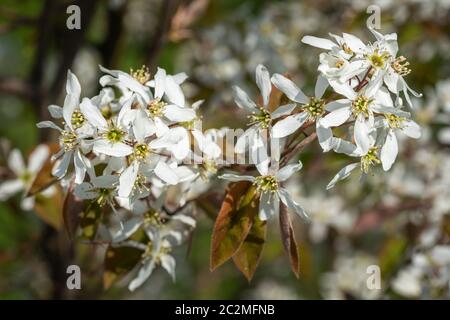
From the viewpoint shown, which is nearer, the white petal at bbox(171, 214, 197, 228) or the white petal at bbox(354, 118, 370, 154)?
the white petal at bbox(354, 118, 370, 154)

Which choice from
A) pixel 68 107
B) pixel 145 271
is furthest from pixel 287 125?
pixel 145 271

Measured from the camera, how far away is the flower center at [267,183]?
4.97 ft

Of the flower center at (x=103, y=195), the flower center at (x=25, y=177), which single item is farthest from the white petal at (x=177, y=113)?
the flower center at (x=25, y=177)

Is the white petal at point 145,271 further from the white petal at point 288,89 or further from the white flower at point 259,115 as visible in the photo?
the white petal at point 288,89

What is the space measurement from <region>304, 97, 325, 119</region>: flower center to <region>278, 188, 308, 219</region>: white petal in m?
0.18

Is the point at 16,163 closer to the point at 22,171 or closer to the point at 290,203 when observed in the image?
the point at 22,171

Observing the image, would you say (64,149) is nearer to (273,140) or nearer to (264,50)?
(273,140)

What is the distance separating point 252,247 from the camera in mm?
A: 1565

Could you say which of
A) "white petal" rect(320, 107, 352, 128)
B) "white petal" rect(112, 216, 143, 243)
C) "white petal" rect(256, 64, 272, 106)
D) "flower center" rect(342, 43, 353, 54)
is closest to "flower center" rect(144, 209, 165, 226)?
"white petal" rect(112, 216, 143, 243)

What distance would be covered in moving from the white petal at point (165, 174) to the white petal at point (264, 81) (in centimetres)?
30

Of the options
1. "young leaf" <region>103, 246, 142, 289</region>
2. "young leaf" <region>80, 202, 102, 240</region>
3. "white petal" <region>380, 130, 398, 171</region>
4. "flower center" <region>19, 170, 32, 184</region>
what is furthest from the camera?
"flower center" <region>19, 170, 32, 184</region>

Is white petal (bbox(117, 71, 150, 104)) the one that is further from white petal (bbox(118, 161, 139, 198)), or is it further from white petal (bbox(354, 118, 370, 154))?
white petal (bbox(354, 118, 370, 154))

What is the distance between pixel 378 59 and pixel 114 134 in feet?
1.88

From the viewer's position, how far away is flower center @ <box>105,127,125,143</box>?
1.44m
